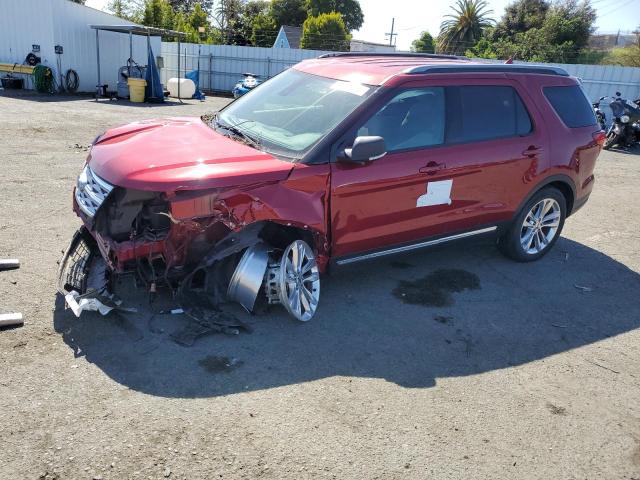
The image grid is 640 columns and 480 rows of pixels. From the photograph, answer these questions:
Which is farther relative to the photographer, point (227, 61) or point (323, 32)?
point (323, 32)

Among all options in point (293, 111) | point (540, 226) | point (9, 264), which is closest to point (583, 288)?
point (540, 226)

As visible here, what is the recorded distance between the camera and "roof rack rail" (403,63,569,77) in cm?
463

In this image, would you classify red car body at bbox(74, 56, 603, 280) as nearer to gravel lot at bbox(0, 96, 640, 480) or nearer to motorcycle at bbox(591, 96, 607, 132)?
gravel lot at bbox(0, 96, 640, 480)

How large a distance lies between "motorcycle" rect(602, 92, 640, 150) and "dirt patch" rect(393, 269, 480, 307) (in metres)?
12.1

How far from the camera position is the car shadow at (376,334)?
349 cm

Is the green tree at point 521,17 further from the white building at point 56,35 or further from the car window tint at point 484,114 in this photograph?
the car window tint at point 484,114

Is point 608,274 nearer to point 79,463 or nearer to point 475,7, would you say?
point 79,463

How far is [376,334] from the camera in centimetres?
412

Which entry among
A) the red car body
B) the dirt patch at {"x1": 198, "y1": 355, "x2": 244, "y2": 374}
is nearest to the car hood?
the red car body

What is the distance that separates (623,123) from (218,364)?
50.8 feet

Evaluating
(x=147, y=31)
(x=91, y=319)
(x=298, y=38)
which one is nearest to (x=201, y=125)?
(x=91, y=319)

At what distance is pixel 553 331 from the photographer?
4441 millimetres

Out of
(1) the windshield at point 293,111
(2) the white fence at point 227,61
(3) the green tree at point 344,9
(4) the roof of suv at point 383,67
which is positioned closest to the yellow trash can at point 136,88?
(2) the white fence at point 227,61

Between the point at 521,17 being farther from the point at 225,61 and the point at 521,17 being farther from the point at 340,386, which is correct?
the point at 340,386
